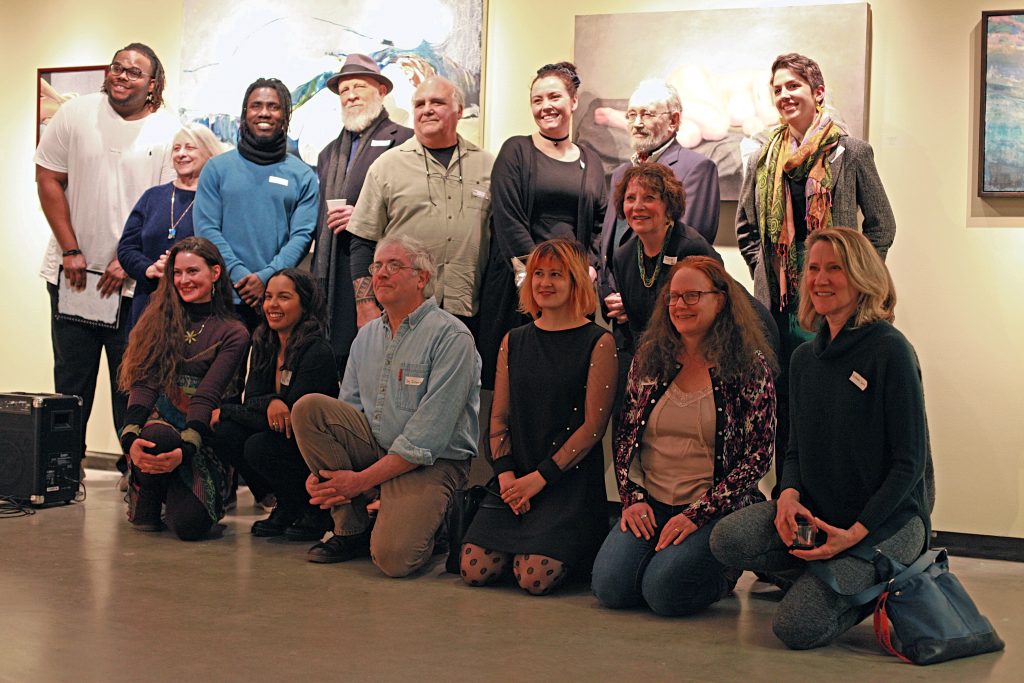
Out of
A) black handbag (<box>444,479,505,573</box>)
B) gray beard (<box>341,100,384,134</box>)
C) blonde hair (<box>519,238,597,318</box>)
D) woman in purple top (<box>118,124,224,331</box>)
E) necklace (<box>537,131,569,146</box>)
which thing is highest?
gray beard (<box>341,100,384,134</box>)

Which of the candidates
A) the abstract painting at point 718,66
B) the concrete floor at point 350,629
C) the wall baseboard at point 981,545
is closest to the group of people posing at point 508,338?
the concrete floor at point 350,629

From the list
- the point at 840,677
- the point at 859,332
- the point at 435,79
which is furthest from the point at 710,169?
the point at 840,677

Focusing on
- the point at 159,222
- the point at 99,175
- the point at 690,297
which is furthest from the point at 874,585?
the point at 99,175

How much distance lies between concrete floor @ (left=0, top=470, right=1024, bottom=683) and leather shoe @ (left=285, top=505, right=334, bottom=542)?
211mm

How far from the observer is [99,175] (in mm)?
5754

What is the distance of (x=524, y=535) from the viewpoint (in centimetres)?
387

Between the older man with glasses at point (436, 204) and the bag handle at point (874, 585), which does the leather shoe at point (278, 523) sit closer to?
the older man with glasses at point (436, 204)

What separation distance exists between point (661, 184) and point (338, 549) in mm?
1747

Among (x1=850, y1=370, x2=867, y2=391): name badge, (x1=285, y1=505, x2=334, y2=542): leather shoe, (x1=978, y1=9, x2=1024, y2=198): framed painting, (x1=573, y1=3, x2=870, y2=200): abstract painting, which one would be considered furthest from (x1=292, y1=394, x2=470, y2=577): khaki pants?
(x1=978, y1=9, x2=1024, y2=198): framed painting

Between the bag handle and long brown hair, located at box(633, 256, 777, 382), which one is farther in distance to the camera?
long brown hair, located at box(633, 256, 777, 382)

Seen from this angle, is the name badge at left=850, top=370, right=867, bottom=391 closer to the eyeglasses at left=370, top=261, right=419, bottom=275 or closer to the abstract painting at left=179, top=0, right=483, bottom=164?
the eyeglasses at left=370, top=261, right=419, bottom=275

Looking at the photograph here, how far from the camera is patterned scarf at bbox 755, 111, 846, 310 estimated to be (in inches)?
169

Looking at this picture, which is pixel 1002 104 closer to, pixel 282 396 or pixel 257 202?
pixel 282 396

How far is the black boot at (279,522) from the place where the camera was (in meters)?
4.67
